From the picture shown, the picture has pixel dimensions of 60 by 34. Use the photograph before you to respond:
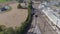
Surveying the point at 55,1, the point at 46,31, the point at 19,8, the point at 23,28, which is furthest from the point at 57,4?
the point at 23,28

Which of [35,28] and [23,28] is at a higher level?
[23,28]

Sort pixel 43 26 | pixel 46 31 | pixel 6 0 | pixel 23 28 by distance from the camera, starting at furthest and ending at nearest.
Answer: pixel 6 0 < pixel 43 26 < pixel 46 31 < pixel 23 28

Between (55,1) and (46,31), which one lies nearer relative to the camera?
(46,31)

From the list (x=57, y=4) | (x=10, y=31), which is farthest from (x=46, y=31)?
(x=57, y=4)

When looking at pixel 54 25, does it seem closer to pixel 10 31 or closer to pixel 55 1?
pixel 10 31

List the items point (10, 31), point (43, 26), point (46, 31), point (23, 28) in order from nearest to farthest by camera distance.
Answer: point (10, 31)
point (23, 28)
point (46, 31)
point (43, 26)

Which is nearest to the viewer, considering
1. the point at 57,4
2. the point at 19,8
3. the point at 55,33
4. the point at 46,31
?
the point at 55,33

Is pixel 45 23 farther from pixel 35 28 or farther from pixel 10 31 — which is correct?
pixel 10 31

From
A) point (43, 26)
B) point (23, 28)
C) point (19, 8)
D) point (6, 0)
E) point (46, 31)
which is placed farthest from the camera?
point (6, 0)

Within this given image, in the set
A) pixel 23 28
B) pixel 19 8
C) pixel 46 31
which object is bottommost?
pixel 19 8
